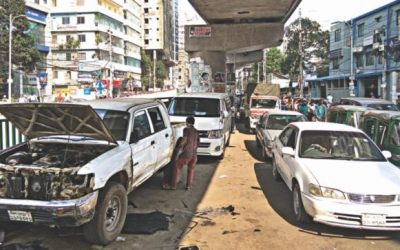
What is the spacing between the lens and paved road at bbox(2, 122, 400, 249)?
561cm

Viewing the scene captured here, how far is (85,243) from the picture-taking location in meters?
5.54

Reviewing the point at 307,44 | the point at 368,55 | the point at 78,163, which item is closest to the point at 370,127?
the point at 78,163

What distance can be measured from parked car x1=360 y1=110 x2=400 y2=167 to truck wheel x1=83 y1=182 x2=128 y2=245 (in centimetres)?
559

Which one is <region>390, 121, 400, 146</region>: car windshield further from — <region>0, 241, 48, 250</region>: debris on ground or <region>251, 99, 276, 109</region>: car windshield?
<region>251, 99, 276, 109</region>: car windshield

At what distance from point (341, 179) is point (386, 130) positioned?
145 inches

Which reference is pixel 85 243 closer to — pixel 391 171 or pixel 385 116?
pixel 391 171

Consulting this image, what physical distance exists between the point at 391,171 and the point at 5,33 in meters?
51.3

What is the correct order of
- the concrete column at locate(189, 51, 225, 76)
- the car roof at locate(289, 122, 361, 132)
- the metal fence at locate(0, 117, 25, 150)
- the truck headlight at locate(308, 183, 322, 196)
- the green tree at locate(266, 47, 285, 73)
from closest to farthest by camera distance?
the truck headlight at locate(308, 183, 322, 196), the car roof at locate(289, 122, 361, 132), the metal fence at locate(0, 117, 25, 150), the concrete column at locate(189, 51, 225, 76), the green tree at locate(266, 47, 285, 73)

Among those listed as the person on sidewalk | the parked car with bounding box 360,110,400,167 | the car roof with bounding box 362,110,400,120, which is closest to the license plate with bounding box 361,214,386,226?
the parked car with bounding box 360,110,400,167

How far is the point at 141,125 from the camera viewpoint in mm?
7203

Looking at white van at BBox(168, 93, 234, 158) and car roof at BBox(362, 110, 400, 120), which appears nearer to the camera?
car roof at BBox(362, 110, 400, 120)

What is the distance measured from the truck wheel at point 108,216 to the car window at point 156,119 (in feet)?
7.20

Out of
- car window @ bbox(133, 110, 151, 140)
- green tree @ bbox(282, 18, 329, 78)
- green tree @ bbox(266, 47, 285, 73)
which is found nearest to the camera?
car window @ bbox(133, 110, 151, 140)

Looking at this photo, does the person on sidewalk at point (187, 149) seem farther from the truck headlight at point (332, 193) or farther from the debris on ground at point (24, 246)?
the debris on ground at point (24, 246)
